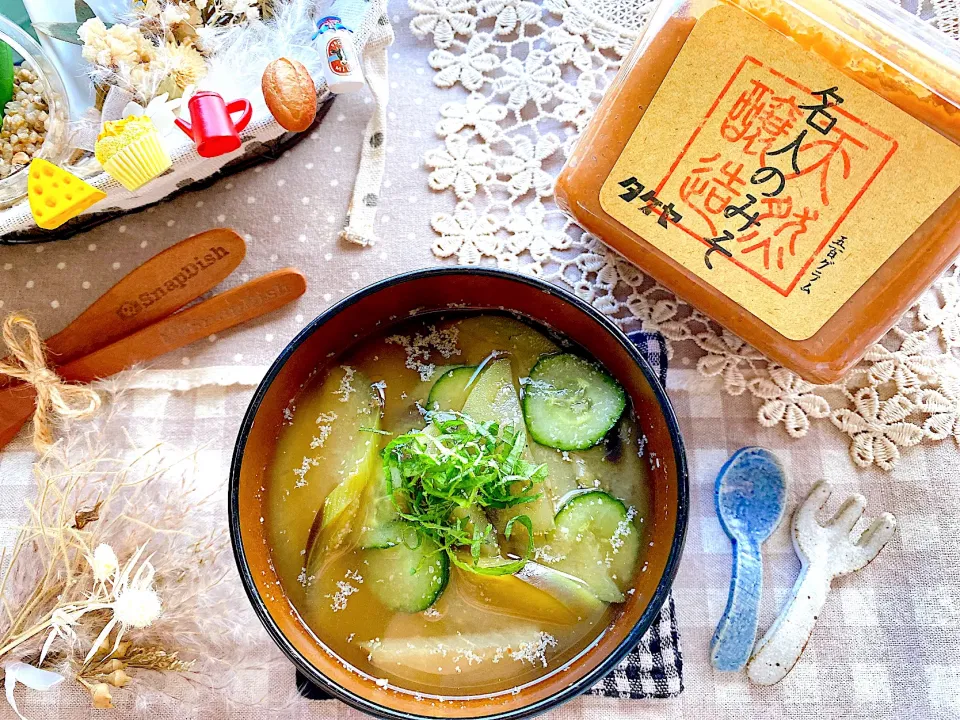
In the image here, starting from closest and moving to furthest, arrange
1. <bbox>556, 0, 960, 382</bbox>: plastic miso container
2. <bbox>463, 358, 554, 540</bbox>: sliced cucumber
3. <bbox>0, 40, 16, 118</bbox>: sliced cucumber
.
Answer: <bbox>556, 0, 960, 382</bbox>: plastic miso container, <bbox>463, 358, 554, 540</bbox>: sliced cucumber, <bbox>0, 40, 16, 118</bbox>: sliced cucumber

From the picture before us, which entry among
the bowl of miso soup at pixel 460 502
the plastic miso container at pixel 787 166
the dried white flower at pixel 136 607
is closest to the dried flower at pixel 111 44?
the bowl of miso soup at pixel 460 502

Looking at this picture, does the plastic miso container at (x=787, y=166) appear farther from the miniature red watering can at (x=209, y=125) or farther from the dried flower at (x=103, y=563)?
the dried flower at (x=103, y=563)

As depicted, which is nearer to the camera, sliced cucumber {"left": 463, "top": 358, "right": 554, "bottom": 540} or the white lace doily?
sliced cucumber {"left": 463, "top": 358, "right": 554, "bottom": 540}

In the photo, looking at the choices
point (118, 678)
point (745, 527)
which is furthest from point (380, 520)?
point (745, 527)

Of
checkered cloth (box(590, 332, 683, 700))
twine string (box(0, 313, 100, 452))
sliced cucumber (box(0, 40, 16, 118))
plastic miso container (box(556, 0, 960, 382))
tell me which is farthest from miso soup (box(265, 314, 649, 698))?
sliced cucumber (box(0, 40, 16, 118))

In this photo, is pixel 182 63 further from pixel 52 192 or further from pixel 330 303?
pixel 330 303

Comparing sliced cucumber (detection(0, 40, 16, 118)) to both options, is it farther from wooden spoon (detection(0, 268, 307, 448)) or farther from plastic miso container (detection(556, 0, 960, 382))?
plastic miso container (detection(556, 0, 960, 382))

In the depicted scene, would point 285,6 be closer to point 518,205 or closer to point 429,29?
point 429,29

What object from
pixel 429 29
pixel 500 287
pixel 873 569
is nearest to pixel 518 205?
pixel 500 287

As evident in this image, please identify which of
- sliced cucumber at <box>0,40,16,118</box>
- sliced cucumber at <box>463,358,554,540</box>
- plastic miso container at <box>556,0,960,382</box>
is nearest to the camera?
plastic miso container at <box>556,0,960,382</box>
